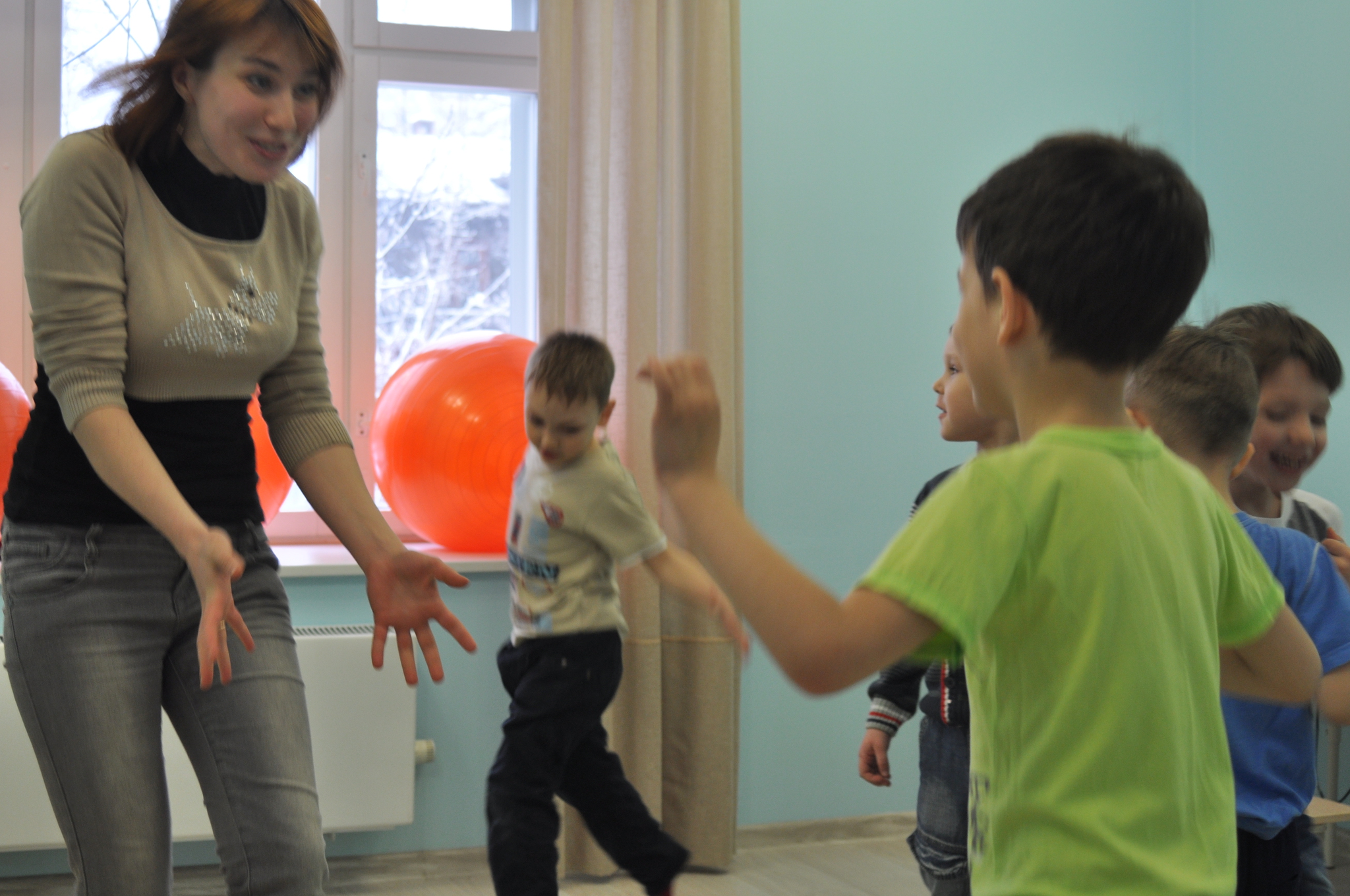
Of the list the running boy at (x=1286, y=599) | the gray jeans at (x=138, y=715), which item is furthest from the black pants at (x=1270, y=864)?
the gray jeans at (x=138, y=715)

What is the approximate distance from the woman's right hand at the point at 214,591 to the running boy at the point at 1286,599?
999 millimetres

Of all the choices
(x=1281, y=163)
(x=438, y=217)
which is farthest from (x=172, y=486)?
(x=1281, y=163)

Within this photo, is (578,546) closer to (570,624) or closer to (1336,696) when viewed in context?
(570,624)

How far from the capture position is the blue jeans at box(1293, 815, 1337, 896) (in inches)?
56.1

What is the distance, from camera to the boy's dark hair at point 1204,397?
1.44 metres

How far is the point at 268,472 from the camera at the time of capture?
8.94ft

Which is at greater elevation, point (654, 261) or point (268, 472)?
point (654, 261)

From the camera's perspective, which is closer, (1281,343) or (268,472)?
(1281,343)

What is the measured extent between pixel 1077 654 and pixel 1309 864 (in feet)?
2.73

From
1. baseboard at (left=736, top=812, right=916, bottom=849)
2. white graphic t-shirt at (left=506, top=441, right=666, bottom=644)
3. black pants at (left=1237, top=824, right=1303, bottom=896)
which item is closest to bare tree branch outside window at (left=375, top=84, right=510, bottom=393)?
white graphic t-shirt at (left=506, top=441, right=666, bottom=644)

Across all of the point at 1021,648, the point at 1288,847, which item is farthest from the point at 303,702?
the point at 1288,847

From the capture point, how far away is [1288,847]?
1.40 meters

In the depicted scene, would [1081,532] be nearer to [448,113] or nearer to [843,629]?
[843,629]

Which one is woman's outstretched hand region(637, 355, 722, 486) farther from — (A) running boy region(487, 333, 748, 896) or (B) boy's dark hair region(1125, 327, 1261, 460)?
(A) running boy region(487, 333, 748, 896)
